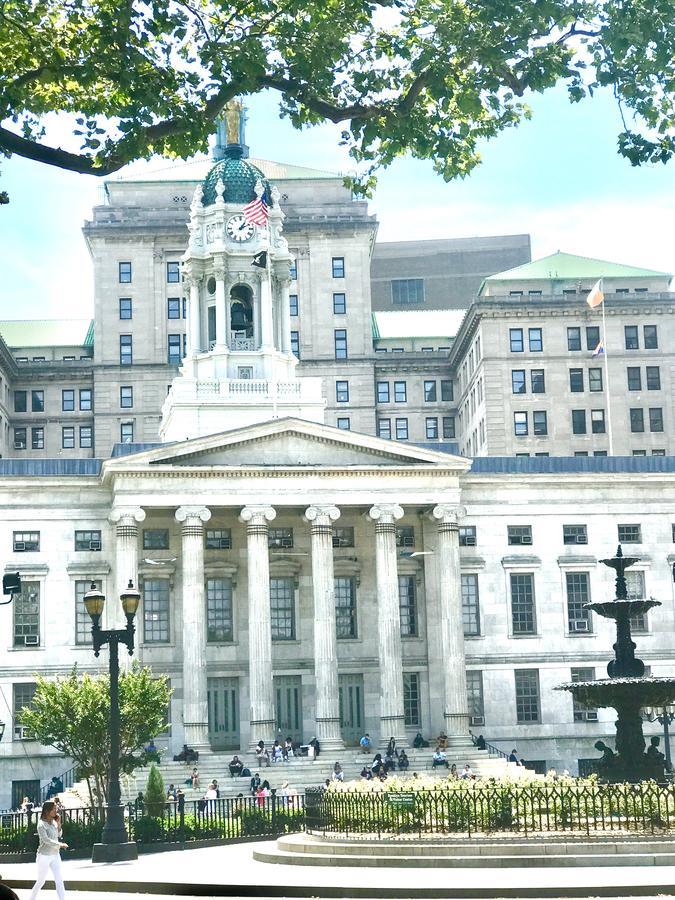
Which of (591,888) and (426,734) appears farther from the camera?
(426,734)

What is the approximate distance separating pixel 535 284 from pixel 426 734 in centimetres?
4821

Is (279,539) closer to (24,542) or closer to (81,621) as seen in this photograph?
(81,621)

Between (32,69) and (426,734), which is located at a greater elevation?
(32,69)

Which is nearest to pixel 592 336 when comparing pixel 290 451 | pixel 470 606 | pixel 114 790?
pixel 470 606

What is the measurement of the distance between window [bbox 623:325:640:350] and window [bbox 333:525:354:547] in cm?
4244

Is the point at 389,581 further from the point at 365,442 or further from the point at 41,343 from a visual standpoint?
the point at 41,343

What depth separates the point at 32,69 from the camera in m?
25.0

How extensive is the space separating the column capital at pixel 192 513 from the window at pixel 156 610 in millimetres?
4120

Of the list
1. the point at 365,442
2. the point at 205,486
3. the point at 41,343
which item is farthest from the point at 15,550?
the point at 41,343

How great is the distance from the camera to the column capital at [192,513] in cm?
7662

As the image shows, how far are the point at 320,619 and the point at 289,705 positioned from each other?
17.8 feet

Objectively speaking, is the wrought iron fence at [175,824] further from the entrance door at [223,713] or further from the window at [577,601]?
the window at [577,601]

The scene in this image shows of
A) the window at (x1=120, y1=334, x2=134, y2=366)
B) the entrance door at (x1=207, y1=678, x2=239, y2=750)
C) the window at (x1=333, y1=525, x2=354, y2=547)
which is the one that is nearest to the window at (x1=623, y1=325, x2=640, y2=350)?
the window at (x1=120, y1=334, x2=134, y2=366)

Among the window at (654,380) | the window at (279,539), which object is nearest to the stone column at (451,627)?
the window at (279,539)
